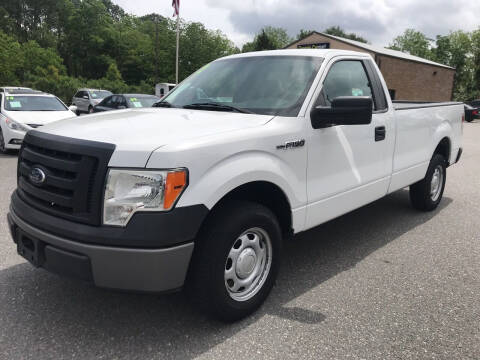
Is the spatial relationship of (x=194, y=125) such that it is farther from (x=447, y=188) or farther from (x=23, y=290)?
(x=447, y=188)

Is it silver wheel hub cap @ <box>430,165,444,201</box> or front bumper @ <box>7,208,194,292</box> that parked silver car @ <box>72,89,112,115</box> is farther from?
front bumper @ <box>7,208,194,292</box>

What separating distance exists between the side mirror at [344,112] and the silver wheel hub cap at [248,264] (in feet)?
3.25

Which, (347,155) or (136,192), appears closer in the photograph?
(136,192)

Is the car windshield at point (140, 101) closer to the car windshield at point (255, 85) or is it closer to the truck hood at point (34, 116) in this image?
the truck hood at point (34, 116)

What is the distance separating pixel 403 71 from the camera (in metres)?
42.0

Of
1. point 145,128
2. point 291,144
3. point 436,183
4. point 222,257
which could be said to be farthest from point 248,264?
point 436,183

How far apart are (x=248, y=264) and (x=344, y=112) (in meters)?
1.30

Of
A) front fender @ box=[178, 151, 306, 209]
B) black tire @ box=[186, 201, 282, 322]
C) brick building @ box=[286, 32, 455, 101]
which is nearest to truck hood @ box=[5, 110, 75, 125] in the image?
front fender @ box=[178, 151, 306, 209]

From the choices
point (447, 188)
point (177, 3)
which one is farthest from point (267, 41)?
point (447, 188)

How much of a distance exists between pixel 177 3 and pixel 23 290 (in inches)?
1068

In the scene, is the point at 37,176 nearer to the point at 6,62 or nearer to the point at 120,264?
the point at 120,264

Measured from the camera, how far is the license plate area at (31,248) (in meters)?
2.68

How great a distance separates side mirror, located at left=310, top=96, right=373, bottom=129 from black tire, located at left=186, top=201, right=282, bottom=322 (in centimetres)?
85

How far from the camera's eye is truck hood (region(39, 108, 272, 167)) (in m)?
2.49
